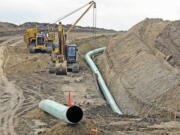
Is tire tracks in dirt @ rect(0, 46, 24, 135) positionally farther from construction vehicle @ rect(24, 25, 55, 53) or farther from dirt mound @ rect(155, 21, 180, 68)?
dirt mound @ rect(155, 21, 180, 68)

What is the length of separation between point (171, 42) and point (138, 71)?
5006 millimetres

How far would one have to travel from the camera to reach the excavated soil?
17.0 meters

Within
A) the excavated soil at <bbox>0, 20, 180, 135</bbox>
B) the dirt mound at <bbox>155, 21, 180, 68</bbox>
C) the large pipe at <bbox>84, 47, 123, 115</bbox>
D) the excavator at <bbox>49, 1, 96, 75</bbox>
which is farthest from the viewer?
the excavator at <bbox>49, 1, 96, 75</bbox>

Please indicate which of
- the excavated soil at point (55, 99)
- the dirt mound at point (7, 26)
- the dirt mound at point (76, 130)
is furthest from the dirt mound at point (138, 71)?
the dirt mound at point (7, 26)

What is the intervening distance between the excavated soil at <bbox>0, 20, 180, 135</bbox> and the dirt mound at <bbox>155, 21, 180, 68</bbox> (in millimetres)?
1122

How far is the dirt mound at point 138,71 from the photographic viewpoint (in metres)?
24.7

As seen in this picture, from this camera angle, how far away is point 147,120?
19.4m

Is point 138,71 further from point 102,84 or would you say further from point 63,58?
point 63,58

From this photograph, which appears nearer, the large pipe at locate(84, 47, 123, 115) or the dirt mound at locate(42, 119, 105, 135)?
the dirt mound at locate(42, 119, 105, 135)

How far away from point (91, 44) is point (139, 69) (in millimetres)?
18720

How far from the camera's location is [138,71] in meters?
29.4

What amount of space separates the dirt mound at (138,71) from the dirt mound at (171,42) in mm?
502

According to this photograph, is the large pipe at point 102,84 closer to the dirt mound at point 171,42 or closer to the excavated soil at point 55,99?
the excavated soil at point 55,99

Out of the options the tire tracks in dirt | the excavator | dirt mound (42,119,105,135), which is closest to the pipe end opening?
dirt mound (42,119,105,135)
